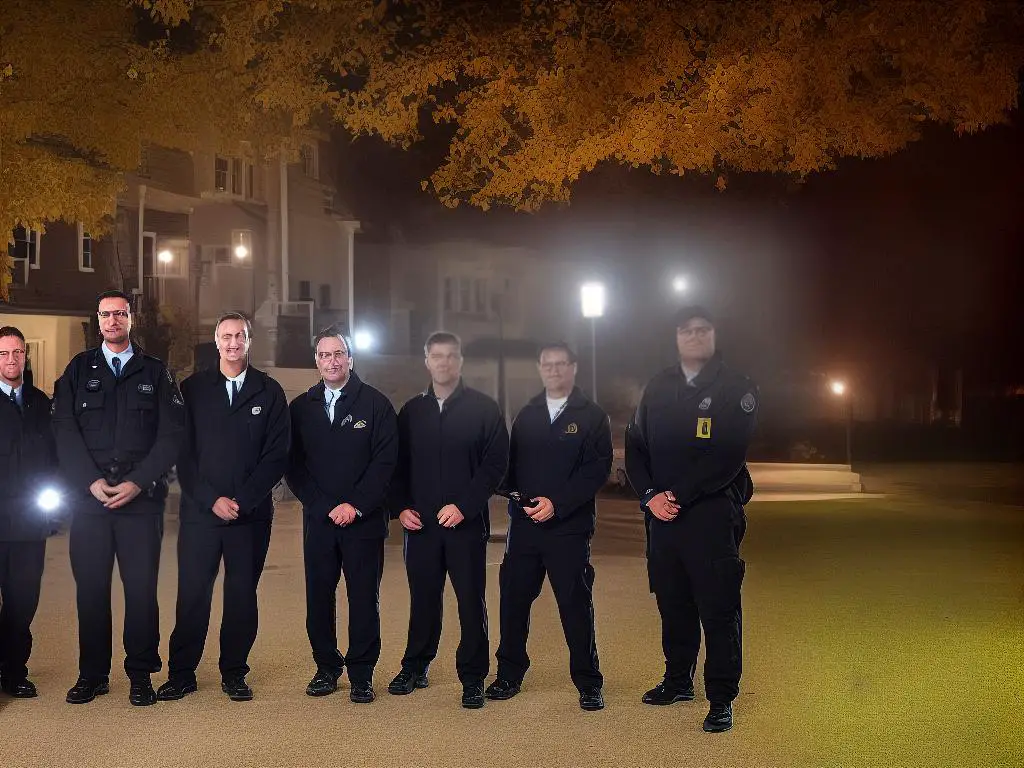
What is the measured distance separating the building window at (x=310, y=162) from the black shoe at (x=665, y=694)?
60.7 ft

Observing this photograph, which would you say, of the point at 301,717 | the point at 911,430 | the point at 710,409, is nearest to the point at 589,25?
the point at 710,409

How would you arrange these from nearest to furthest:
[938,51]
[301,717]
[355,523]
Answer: [301,717]
[355,523]
[938,51]

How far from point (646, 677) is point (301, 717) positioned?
1946mm

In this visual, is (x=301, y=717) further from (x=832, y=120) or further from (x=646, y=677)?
(x=832, y=120)

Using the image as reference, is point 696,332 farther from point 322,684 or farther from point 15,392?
point 15,392

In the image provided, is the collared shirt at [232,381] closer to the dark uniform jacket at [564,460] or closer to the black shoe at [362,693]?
the dark uniform jacket at [564,460]

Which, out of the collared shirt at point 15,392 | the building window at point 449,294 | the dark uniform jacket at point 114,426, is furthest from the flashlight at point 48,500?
the building window at point 449,294

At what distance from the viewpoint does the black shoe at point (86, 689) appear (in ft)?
20.9

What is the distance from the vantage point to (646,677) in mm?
7008

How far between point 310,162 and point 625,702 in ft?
62.1

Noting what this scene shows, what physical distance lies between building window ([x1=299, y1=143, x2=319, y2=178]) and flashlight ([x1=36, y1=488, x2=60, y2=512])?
57.5ft

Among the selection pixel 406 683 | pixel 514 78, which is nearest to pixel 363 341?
pixel 514 78

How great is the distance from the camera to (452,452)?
666 cm

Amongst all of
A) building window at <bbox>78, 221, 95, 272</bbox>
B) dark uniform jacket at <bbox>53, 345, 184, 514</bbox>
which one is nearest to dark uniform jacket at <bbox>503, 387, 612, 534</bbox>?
dark uniform jacket at <bbox>53, 345, 184, 514</bbox>
